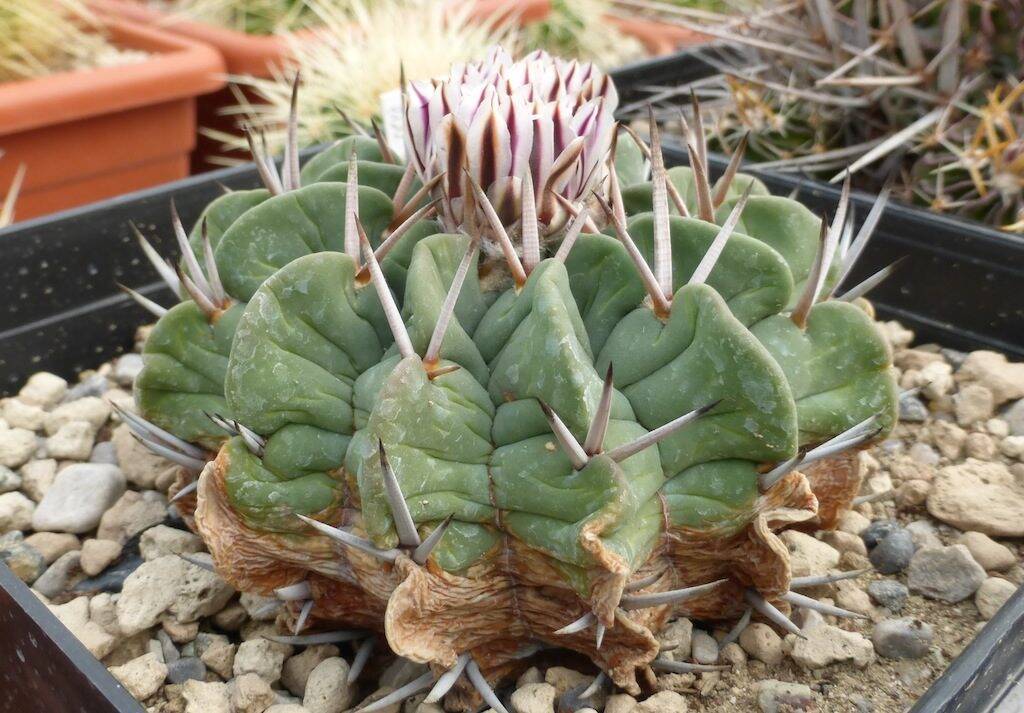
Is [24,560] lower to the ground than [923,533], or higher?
lower

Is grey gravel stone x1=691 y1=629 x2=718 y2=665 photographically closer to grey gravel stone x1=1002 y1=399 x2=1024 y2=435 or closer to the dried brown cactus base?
the dried brown cactus base

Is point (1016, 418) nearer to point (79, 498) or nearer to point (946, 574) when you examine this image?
point (946, 574)

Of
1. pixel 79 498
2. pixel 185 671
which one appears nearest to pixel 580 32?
pixel 79 498

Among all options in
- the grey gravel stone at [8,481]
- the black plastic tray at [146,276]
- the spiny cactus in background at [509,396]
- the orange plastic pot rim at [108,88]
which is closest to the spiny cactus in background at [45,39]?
the orange plastic pot rim at [108,88]

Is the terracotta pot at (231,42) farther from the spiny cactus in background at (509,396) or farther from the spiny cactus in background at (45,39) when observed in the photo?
the spiny cactus in background at (509,396)

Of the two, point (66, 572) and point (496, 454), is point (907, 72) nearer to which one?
point (496, 454)

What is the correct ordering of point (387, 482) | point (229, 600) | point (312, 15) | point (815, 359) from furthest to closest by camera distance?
1. point (312, 15)
2. point (229, 600)
3. point (815, 359)
4. point (387, 482)

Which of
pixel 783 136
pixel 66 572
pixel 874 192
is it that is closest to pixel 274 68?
pixel 783 136
